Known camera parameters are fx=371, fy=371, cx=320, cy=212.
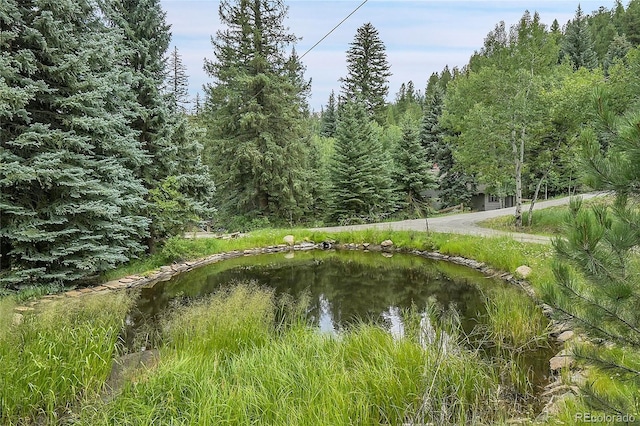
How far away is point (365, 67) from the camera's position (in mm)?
30453

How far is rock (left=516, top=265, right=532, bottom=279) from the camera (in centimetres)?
716

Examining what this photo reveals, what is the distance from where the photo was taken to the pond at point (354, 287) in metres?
5.73

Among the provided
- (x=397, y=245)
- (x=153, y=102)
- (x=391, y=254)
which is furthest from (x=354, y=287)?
(x=153, y=102)

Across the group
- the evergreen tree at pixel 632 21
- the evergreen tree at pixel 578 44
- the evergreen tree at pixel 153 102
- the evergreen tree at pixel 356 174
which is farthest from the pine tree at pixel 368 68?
the evergreen tree at pixel 153 102

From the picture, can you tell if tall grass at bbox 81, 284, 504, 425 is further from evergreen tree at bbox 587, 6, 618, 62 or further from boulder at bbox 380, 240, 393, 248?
evergreen tree at bbox 587, 6, 618, 62

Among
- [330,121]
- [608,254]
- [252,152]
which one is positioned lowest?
[608,254]

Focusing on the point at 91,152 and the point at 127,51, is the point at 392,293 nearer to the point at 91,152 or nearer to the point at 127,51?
the point at 91,152

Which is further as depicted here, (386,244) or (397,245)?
(386,244)

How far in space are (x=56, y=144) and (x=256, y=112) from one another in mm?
9722

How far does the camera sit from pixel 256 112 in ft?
50.9

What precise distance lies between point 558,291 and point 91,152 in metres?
7.79

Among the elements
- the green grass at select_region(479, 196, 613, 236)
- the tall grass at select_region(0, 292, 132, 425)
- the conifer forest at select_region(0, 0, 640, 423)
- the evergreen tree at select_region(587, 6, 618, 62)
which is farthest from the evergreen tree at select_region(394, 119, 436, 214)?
the evergreen tree at select_region(587, 6, 618, 62)

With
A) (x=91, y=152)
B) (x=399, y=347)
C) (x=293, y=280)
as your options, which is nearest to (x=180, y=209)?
(x=91, y=152)

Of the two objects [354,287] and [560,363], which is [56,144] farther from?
[560,363]
